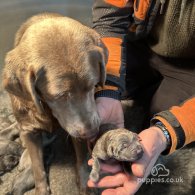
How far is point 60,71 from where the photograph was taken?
2.21 metres

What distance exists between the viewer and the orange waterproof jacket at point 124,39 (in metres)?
2.33

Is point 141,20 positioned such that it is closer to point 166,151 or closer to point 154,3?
point 154,3

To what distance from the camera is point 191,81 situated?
308 cm

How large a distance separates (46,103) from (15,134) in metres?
0.81

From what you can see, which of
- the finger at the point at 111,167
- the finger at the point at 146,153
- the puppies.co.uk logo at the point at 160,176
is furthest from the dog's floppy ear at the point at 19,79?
the puppies.co.uk logo at the point at 160,176

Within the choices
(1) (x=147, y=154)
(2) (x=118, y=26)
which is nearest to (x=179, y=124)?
(1) (x=147, y=154)

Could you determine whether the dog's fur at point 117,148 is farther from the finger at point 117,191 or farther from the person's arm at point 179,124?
the person's arm at point 179,124

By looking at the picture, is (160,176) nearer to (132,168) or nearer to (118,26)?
(132,168)

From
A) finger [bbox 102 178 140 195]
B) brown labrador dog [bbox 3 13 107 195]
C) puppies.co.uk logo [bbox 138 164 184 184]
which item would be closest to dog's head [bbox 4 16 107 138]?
brown labrador dog [bbox 3 13 107 195]

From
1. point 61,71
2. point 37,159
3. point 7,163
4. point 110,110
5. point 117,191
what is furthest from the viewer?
point 7,163

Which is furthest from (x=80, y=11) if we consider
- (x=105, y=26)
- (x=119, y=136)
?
(x=119, y=136)

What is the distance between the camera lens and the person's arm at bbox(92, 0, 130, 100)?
106 inches

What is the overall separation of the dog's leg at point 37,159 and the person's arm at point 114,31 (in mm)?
616

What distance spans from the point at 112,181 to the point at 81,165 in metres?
0.68
